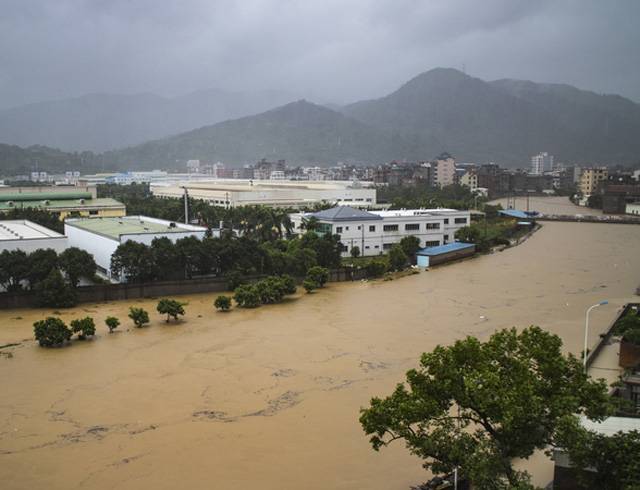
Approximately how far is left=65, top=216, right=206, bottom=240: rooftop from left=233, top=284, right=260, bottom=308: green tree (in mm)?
4716

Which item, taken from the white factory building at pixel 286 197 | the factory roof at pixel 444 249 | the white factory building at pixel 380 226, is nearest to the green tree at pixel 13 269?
the white factory building at pixel 380 226

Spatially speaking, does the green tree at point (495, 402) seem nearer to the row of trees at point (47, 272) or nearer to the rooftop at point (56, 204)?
the row of trees at point (47, 272)

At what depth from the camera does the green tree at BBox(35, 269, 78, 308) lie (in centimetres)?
1634

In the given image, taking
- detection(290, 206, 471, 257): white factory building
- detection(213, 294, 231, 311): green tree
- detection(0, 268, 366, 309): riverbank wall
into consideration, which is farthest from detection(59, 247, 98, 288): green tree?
detection(290, 206, 471, 257): white factory building

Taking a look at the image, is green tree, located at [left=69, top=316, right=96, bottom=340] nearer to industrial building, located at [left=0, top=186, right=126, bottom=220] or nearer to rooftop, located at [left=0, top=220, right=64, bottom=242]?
rooftop, located at [left=0, top=220, right=64, bottom=242]

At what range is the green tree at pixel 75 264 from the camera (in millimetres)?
17297

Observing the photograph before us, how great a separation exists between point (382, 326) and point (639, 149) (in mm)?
185591

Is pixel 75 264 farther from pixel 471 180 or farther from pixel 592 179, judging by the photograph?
pixel 471 180

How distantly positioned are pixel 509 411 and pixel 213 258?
15110 millimetres

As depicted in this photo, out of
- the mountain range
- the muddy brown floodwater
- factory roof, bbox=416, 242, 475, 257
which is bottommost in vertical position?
the muddy brown floodwater

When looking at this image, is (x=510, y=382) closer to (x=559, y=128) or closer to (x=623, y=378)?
(x=623, y=378)

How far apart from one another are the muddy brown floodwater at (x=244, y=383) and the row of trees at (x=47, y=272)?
0.73m

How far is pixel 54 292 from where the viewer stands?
16359 millimetres

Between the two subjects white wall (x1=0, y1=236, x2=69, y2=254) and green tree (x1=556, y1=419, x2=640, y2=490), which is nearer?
green tree (x1=556, y1=419, x2=640, y2=490)
